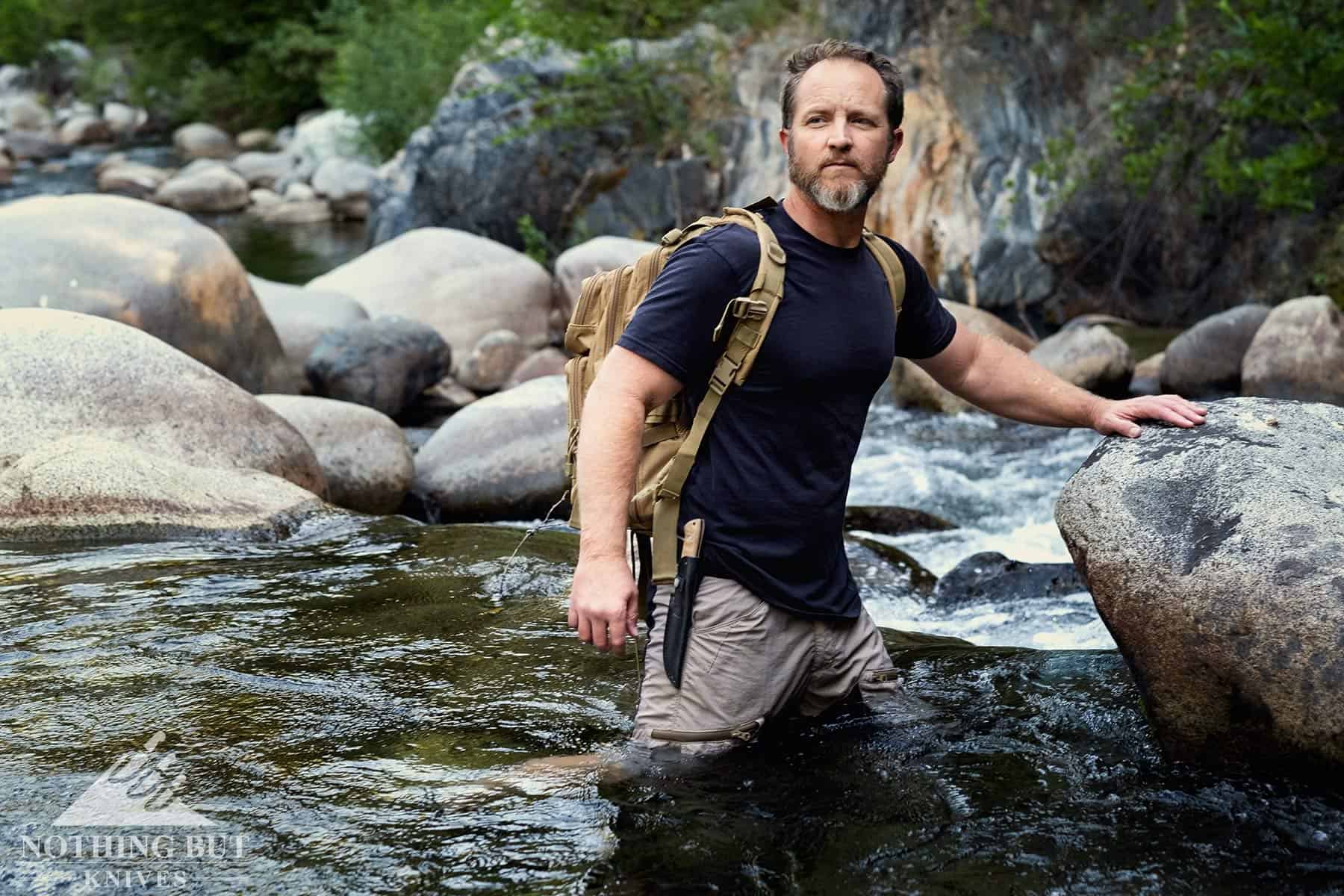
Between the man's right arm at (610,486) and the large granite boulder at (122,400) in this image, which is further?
the large granite boulder at (122,400)

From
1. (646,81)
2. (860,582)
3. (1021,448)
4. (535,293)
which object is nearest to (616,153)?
(646,81)

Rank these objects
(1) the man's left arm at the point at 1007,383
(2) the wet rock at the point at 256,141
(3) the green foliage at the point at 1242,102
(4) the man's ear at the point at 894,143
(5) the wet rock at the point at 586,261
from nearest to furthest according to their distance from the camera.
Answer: (4) the man's ear at the point at 894,143
(1) the man's left arm at the point at 1007,383
(3) the green foliage at the point at 1242,102
(5) the wet rock at the point at 586,261
(2) the wet rock at the point at 256,141

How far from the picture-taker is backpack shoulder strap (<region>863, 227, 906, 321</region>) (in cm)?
364

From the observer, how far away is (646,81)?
1576 centimetres

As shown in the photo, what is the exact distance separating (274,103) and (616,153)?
20.6 metres

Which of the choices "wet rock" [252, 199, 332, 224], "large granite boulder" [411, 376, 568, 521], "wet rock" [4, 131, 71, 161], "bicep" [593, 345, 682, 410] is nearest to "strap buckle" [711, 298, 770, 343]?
"bicep" [593, 345, 682, 410]

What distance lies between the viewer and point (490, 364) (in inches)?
468

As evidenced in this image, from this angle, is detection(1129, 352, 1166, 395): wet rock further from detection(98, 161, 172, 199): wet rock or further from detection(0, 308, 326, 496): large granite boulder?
detection(98, 161, 172, 199): wet rock

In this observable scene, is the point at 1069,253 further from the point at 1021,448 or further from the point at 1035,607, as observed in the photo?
the point at 1035,607

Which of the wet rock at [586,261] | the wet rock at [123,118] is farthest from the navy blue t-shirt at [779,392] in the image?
the wet rock at [123,118]

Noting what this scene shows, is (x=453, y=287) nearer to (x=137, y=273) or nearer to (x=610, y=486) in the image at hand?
(x=137, y=273)

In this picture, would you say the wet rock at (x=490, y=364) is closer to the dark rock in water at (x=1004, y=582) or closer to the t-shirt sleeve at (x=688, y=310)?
the dark rock in water at (x=1004, y=582)

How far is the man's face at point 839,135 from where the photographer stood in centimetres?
338

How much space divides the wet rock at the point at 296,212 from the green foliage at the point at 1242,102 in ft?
50.7
